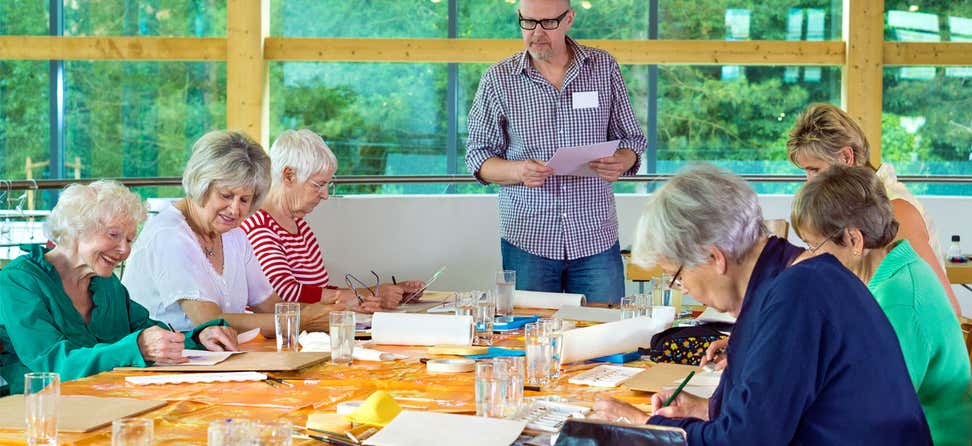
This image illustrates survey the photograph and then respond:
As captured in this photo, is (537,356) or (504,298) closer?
(537,356)

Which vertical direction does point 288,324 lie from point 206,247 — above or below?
below

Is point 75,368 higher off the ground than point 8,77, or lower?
lower

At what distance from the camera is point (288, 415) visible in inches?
86.3

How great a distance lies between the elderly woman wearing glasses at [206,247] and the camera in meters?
3.34

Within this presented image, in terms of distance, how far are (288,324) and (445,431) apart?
1.06 metres

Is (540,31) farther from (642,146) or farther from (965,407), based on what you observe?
(965,407)

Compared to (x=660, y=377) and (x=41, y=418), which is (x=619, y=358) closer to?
(x=660, y=377)

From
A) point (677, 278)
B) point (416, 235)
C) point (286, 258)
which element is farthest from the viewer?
point (416, 235)

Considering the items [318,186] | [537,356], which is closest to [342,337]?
[537,356]

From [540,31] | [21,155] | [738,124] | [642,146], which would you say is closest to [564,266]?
[642,146]

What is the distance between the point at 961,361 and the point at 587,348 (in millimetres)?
854

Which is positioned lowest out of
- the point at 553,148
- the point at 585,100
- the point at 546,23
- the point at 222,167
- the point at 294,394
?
the point at 294,394

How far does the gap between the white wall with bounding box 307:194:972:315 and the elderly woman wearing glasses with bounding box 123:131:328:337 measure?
2.90m

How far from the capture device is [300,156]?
4.12 metres
